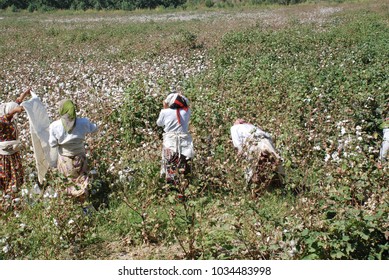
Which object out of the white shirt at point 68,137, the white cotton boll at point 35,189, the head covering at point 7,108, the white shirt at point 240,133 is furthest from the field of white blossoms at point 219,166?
the head covering at point 7,108

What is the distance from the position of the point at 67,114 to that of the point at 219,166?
163cm

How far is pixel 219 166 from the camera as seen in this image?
4.51m

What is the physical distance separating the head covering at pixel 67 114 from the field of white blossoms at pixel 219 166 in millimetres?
548

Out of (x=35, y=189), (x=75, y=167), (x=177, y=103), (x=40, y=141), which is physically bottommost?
(x=35, y=189)

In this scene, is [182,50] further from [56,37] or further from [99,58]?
[56,37]

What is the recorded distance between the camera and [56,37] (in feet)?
59.8

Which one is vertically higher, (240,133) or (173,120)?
(173,120)

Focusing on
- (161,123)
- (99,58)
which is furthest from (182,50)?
(161,123)

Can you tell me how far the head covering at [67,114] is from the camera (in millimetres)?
4684

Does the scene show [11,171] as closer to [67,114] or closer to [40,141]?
[40,141]

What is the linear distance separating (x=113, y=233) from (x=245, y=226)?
1404mm

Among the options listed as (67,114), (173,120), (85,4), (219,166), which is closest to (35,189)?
(67,114)

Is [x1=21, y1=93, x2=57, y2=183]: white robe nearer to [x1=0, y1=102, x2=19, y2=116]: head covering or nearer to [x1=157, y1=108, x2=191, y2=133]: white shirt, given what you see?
[x1=0, y1=102, x2=19, y2=116]: head covering

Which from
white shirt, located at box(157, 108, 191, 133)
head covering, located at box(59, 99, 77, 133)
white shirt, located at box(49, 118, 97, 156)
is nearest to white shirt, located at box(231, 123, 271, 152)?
white shirt, located at box(157, 108, 191, 133)
